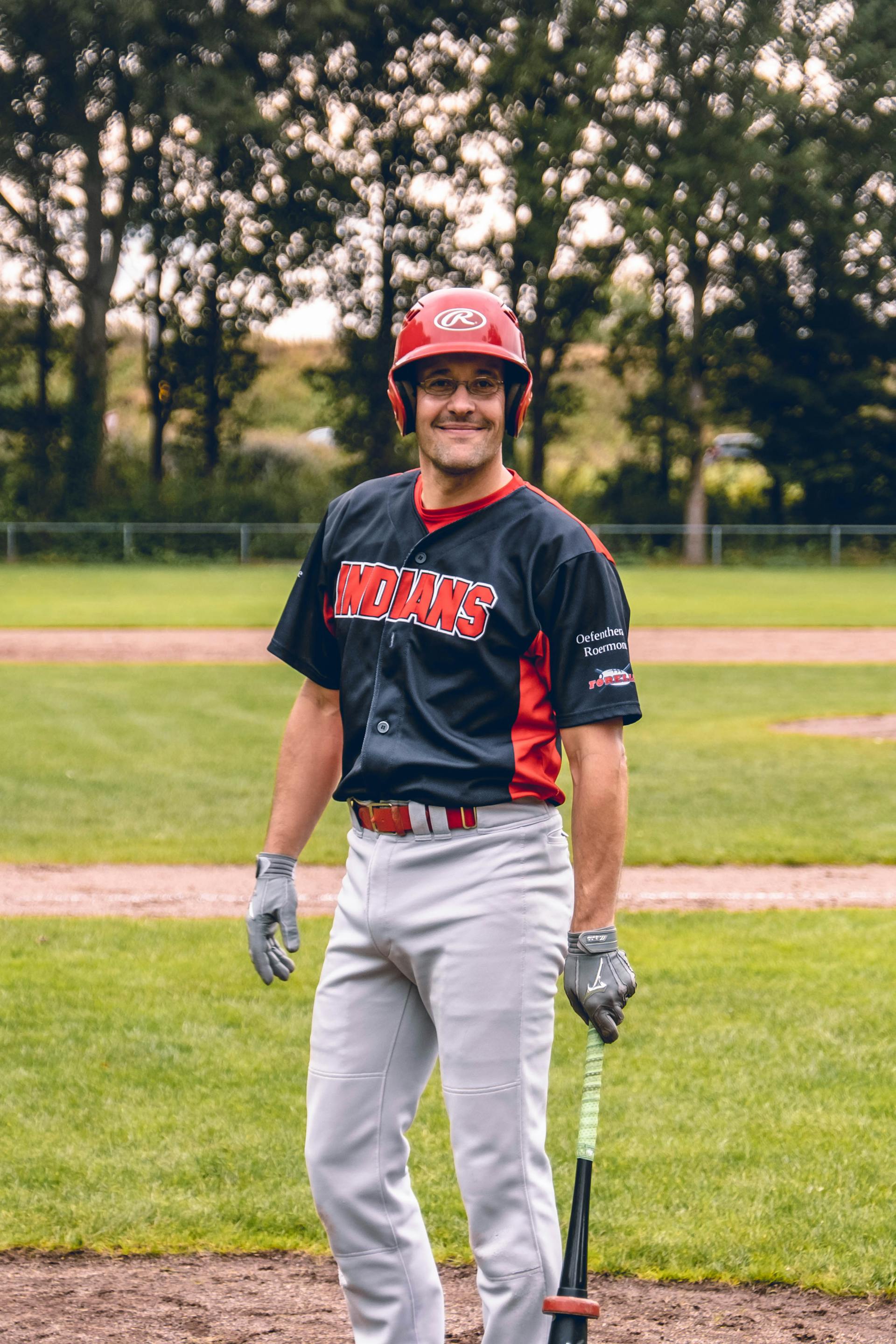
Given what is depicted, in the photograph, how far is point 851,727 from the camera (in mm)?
14461

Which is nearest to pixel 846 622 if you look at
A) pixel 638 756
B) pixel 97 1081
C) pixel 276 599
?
pixel 276 599

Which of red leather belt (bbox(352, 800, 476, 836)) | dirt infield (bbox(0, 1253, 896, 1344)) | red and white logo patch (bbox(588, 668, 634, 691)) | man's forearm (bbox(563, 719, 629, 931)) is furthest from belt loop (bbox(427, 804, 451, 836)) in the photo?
dirt infield (bbox(0, 1253, 896, 1344))

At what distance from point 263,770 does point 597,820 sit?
913cm

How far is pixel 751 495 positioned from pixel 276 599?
71.0ft

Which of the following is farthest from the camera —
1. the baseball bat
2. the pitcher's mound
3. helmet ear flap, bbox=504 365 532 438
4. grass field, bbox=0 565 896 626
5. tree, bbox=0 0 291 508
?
tree, bbox=0 0 291 508

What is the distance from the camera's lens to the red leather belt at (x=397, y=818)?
3.07 meters

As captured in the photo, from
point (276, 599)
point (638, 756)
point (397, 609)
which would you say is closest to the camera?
point (397, 609)

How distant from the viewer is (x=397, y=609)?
318 centimetres

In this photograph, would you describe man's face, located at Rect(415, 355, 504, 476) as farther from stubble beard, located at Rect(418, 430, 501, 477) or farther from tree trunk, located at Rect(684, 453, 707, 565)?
tree trunk, located at Rect(684, 453, 707, 565)

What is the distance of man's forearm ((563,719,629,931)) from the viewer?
120 inches

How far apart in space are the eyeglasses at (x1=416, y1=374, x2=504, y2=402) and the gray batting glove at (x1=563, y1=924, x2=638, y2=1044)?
3.57ft

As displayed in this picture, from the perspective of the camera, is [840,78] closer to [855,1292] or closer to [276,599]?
[276,599]

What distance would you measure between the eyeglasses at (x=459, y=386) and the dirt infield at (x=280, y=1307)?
219 centimetres

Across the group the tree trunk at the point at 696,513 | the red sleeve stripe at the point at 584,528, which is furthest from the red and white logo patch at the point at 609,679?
the tree trunk at the point at 696,513
